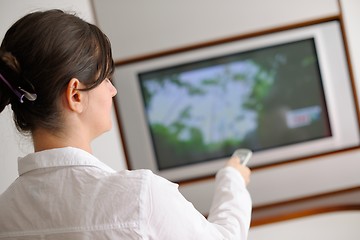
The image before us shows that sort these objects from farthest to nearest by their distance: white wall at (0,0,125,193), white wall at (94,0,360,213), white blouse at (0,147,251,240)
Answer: white wall at (94,0,360,213) → white wall at (0,0,125,193) → white blouse at (0,147,251,240)

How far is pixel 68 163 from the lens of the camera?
94cm

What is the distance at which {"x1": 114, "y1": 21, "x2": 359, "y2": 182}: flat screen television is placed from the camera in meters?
2.76

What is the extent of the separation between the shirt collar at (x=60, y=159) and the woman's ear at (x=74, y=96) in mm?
75

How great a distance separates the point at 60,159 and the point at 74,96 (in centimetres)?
12

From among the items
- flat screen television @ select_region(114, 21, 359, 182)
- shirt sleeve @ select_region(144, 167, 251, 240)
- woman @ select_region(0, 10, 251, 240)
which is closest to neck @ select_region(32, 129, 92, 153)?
woman @ select_region(0, 10, 251, 240)

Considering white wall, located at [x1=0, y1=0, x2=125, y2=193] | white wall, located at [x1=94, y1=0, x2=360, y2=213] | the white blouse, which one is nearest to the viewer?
the white blouse

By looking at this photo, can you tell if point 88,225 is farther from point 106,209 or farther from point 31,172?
point 31,172

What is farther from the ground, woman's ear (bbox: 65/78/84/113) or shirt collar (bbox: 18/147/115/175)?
woman's ear (bbox: 65/78/84/113)

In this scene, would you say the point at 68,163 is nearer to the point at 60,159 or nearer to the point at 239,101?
the point at 60,159

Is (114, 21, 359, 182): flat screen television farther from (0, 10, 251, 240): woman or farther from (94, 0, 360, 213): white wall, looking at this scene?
(0, 10, 251, 240): woman

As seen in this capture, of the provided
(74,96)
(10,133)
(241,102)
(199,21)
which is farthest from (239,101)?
(74,96)

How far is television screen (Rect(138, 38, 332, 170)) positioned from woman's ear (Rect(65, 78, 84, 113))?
181 cm

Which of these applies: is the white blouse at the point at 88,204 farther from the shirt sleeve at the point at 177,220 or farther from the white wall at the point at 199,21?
the white wall at the point at 199,21

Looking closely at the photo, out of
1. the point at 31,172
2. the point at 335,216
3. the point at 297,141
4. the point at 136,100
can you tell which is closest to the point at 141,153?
the point at 136,100
